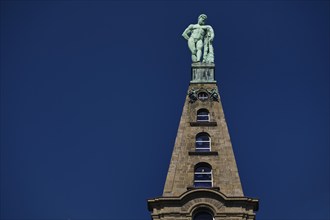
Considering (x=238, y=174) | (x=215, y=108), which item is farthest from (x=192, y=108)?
(x=238, y=174)

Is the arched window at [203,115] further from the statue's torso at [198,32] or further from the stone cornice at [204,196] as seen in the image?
the stone cornice at [204,196]

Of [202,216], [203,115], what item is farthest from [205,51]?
[202,216]

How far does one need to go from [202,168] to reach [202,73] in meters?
10.2

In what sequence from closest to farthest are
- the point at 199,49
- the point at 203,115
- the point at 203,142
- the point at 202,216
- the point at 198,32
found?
the point at 202,216 → the point at 203,142 → the point at 203,115 → the point at 199,49 → the point at 198,32

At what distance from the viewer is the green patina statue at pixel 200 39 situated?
283ft

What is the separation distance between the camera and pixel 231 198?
74.1m

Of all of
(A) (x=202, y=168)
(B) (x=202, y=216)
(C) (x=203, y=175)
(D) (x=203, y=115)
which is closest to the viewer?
(B) (x=202, y=216)

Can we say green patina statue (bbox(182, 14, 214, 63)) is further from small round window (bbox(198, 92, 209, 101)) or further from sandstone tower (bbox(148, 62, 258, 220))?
small round window (bbox(198, 92, 209, 101))

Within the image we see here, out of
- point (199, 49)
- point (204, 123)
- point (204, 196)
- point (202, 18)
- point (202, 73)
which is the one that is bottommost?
point (204, 196)

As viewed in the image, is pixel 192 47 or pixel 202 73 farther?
pixel 192 47

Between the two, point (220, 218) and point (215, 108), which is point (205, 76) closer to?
point (215, 108)

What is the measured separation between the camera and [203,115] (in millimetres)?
81938

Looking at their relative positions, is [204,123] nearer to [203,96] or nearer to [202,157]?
[203,96]

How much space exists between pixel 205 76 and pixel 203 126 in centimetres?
561
